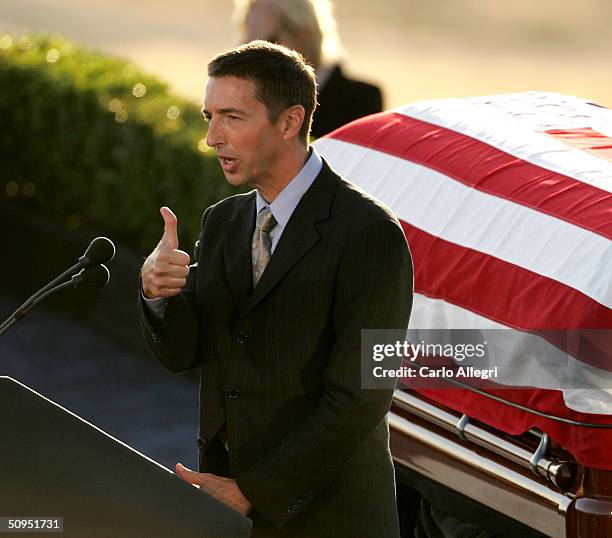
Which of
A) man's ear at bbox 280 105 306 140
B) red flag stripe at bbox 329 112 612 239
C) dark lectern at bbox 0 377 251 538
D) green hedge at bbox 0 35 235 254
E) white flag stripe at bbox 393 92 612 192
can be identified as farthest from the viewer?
green hedge at bbox 0 35 235 254

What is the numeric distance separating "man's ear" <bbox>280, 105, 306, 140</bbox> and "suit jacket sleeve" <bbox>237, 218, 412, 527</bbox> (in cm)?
26

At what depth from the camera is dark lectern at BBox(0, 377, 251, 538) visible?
8.82 ft

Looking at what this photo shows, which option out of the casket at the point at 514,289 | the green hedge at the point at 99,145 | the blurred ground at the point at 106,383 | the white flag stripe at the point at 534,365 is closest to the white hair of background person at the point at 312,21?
the green hedge at the point at 99,145

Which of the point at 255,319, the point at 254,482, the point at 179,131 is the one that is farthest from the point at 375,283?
the point at 179,131

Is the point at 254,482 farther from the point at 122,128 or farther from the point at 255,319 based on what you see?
the point at 122,128

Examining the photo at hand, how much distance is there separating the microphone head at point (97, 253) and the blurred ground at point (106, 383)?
3.79 meters

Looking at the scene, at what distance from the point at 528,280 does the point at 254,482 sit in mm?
1029

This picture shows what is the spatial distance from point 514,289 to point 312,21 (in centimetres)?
290

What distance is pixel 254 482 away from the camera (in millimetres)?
3066

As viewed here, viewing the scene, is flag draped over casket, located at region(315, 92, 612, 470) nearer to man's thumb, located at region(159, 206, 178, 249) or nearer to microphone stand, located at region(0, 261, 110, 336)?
man's thumb, located at region(159, 206, 178, 249)

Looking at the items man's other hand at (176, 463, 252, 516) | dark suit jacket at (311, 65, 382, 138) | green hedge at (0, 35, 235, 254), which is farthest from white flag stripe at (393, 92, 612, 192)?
green hedge at (0, 35, 235, 254)

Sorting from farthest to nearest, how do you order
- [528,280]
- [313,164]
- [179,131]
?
Answer: [179,131] → [528,280] → [313,164]

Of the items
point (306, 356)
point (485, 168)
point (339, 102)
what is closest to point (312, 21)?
point (339, 102)

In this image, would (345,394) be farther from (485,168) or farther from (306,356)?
(485,168)
